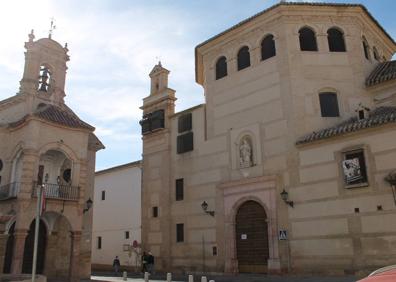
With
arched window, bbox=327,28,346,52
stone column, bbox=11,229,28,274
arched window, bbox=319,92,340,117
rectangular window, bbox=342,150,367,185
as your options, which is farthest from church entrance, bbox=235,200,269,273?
stone column, bbox=11,229,28,274

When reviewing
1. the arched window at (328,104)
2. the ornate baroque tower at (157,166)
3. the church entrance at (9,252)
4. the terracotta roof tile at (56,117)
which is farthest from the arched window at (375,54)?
the church entrance at (9,252)

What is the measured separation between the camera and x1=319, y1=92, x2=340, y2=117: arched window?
1898 cm

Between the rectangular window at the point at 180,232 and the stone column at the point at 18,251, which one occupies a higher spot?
the rectangular window at the point at 180,232

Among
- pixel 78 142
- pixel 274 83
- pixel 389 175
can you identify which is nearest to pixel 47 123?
pixel 78 142

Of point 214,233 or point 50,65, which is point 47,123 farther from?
point 214,233

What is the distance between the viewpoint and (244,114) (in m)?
21.0

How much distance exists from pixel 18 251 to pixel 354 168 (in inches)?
577

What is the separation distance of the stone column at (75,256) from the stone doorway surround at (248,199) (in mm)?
7219

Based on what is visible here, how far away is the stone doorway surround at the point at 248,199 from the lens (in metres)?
18.1

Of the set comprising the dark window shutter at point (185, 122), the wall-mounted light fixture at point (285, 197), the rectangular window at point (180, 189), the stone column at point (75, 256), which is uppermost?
the dark window shutter at point (185, 122)

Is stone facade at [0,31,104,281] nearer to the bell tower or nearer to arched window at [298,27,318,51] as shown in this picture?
the bell tower

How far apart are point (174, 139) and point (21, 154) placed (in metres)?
8.87

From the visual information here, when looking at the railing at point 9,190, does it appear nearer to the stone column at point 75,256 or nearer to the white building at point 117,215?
the stone column at point 75,256

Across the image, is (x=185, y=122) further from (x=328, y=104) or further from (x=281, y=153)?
(x=328, y=104)
